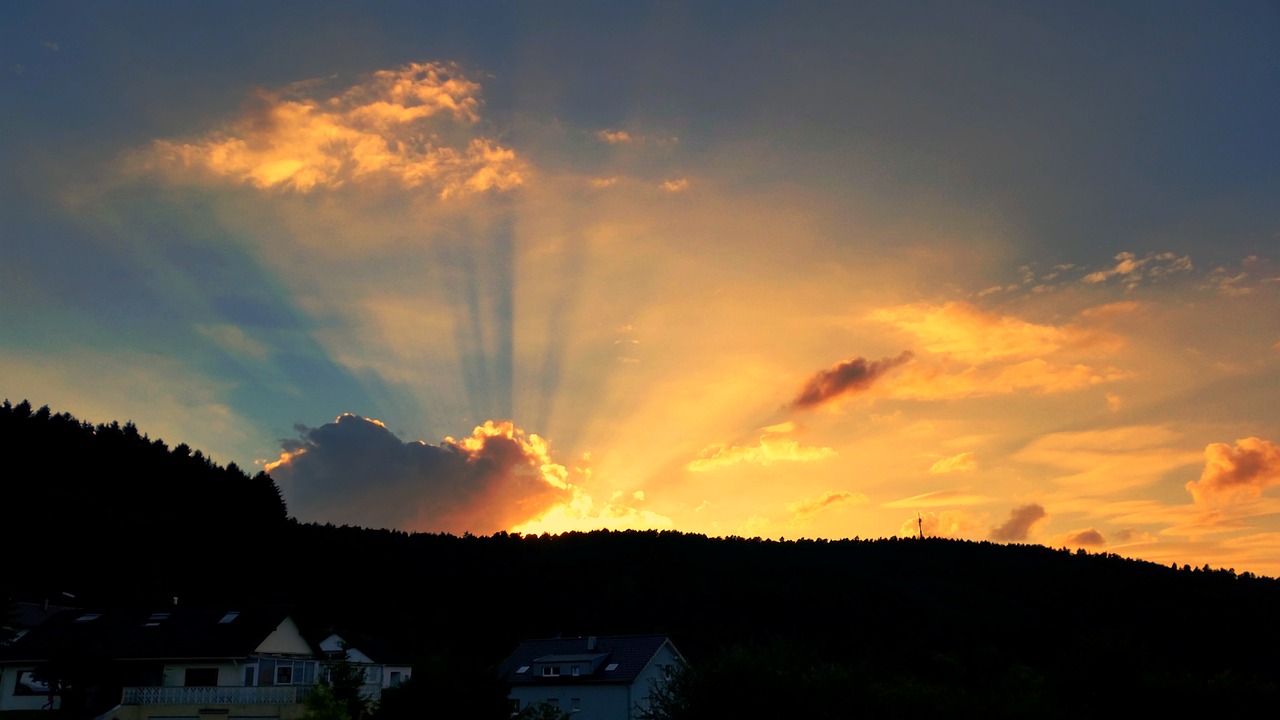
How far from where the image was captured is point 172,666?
5100cm

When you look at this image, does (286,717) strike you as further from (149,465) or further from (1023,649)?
(1023,649)

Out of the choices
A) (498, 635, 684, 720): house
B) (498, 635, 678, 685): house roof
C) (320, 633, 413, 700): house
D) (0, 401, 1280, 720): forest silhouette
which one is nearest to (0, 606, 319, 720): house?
(0, 401, 1280, 720): forest silhouette

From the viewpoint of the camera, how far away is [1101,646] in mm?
61125

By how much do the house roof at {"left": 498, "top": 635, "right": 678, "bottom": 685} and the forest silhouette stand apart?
459 centimetres

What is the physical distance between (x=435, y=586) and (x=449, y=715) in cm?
12778

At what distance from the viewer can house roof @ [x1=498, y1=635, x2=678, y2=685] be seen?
71500 mm

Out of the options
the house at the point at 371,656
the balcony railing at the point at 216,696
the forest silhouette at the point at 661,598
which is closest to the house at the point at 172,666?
the balcony railing at the point at 216,696

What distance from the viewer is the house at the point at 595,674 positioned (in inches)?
2763

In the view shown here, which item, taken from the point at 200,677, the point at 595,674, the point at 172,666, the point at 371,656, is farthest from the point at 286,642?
the point at 595,674

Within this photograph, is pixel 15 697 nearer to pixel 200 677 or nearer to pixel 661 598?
pixel 200 677

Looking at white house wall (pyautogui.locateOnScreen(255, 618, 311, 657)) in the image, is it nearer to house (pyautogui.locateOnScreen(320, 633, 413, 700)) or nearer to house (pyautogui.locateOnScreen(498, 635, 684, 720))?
house (pyautogui.locateOnScreen(320, 633, 413, 700))

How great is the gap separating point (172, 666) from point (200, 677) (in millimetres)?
1788

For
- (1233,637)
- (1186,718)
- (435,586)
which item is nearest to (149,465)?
(435,586)

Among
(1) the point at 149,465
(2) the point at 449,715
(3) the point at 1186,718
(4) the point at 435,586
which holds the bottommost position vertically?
(3) the point at 1186,718
